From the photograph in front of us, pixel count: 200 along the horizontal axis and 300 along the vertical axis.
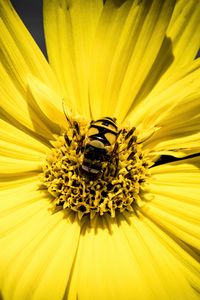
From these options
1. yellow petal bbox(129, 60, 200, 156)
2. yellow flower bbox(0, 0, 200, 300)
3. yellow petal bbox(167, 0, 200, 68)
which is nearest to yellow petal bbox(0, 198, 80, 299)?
yellow flower bbox(0, 0, 200, 300)

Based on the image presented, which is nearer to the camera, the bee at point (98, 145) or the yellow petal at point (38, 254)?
the yellow petal at point (38, 254)

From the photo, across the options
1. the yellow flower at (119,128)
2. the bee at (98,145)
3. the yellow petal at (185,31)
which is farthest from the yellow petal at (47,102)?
the yellow petal at (185,31)

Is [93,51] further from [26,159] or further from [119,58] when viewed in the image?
[26,159]

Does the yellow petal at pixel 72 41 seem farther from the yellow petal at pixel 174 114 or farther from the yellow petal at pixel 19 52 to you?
the yellow petal at pixel 174 114

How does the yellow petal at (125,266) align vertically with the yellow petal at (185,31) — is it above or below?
below

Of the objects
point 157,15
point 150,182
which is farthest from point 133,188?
point 157,15

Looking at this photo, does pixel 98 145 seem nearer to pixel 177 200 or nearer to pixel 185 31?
pixel 177 200

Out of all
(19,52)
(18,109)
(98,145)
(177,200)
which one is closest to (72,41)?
(19,52)
